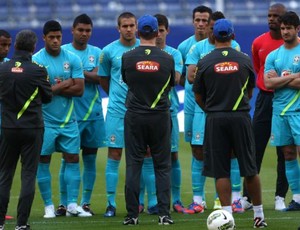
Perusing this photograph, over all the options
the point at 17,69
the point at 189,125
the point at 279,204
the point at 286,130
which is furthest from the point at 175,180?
the point at 17,69

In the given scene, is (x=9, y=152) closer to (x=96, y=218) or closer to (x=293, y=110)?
(x=96, y=218)

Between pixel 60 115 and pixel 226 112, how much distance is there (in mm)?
2478

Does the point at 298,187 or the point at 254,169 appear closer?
the point at 254,169

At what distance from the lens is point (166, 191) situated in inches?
419

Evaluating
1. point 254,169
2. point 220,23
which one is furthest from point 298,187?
point 220,23

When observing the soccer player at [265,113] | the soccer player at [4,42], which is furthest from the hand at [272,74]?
the soccer player at [4,42]

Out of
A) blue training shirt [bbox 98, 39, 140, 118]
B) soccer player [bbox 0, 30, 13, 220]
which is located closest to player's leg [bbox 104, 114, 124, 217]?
blue training shirt [bbox 98, 39, 140, 118]

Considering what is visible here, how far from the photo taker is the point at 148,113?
10523mm

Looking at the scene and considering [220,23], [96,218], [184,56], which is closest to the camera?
[220,23]

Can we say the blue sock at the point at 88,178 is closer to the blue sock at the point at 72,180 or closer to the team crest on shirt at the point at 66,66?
the blue sock at the point at 72,180

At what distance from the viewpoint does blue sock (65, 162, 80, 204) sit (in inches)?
462

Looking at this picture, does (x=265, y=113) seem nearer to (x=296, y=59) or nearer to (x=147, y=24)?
(x=296, y=59)

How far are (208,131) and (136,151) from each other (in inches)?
36.2

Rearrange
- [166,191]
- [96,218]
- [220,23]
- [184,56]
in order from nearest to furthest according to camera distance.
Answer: [220,23] < [166,191] < [96,218] < [184,56]
